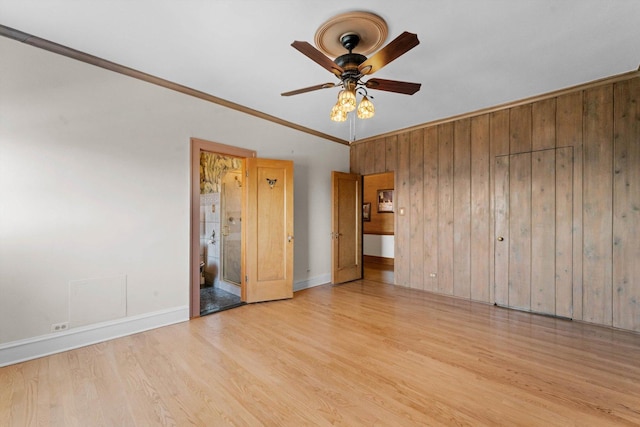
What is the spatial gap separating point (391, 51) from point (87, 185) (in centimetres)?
316

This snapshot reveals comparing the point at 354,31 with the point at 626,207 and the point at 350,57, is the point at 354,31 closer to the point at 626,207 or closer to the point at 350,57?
the point at 350,57

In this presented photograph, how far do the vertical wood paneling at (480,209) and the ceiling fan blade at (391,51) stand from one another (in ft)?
9.17

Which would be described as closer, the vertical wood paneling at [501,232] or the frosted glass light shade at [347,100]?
the frosted glass light shade at [347,100]

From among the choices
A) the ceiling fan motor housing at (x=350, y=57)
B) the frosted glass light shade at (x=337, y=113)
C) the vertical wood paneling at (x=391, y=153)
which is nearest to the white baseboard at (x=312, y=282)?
the vertical wood paneling at (x=391, y=153)

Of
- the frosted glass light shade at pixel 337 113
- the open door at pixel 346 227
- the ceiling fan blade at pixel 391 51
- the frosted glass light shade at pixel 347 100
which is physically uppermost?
the ceiling fan blade at pixel 391 51

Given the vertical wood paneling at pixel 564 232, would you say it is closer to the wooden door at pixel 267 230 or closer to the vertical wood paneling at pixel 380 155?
the vertical wood paneling at pixel 380 155

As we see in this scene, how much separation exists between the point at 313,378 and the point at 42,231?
2.83 metres

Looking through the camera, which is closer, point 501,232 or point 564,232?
point 564,232

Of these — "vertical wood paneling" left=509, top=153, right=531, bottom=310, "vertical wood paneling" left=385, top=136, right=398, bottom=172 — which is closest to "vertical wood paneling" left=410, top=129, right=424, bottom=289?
"vertical wood paneling" left=385, top=136, right=398, bottom=172

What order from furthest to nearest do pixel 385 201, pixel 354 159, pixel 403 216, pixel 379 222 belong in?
1. pixel 379 222
2. pixel 385 201
3. pixel 354 159
4. pixel 403 216

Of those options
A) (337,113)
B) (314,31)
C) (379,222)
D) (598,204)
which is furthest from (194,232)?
(379,222)

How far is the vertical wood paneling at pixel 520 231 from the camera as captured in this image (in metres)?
3.90

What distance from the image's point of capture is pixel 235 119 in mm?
4125

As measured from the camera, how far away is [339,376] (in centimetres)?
231
